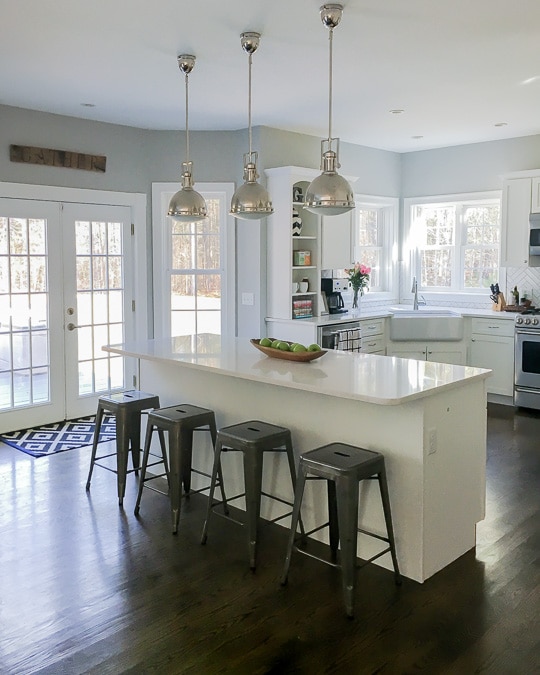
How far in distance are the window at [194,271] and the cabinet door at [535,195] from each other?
304 centimetres

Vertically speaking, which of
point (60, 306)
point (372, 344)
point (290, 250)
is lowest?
point (372, 344)

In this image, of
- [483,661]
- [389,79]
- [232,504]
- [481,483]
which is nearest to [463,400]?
[481,483]

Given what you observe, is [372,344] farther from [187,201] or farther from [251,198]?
[251,198]

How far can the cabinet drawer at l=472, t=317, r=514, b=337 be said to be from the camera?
6.61 metres

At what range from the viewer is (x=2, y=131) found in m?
5.39

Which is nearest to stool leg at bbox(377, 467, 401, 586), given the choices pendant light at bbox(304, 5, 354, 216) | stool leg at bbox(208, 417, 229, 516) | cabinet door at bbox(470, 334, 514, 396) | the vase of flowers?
stool leg at bbox(208, 417, 229, 516)

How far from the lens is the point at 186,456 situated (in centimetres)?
407

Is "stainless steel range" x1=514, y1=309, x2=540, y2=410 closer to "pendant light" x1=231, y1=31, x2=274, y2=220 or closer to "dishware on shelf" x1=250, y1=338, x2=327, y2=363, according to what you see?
"dishware on shelf" x1=250, y1=338, x2=327, y2=363

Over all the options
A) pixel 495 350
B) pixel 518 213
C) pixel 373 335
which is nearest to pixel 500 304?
pixel 495 350

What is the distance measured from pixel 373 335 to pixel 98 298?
9.27 feet

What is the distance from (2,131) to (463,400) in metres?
4.29

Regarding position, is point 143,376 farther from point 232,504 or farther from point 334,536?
point 334,536

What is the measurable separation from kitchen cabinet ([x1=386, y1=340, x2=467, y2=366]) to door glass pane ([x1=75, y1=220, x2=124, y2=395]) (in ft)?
9.64

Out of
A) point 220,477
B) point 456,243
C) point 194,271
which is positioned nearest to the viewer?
point 220,477
